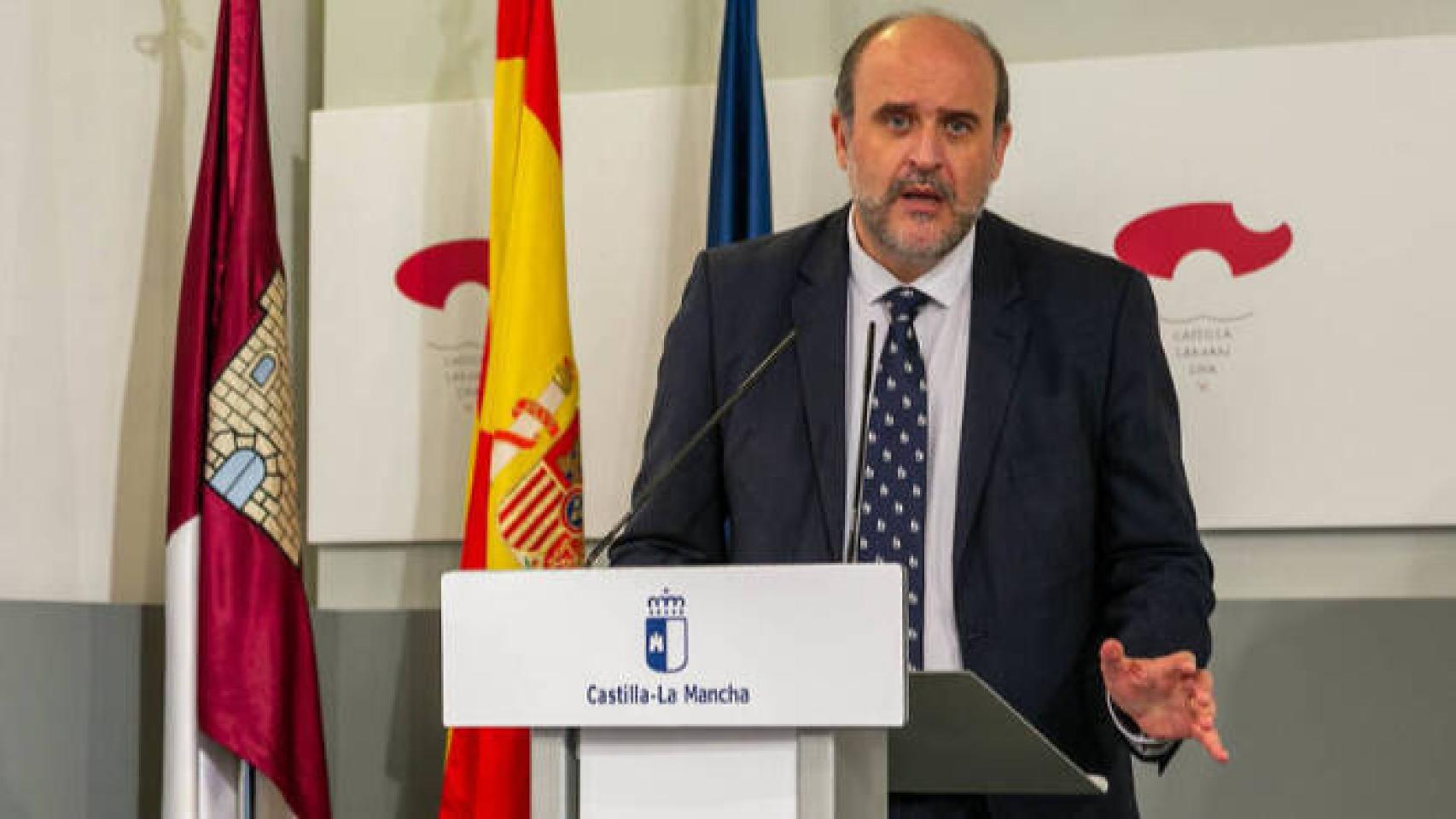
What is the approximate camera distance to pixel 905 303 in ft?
9.18

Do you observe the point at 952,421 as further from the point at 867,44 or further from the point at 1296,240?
the point at 1296,240

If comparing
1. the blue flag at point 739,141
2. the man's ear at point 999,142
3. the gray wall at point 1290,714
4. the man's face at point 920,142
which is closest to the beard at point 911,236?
the man's face at point 920,142

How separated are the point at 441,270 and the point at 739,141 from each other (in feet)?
2.74

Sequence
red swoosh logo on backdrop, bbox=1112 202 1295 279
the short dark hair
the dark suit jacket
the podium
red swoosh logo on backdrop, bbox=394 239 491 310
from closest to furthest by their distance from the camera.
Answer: the podium
the dark suit jacket
the short dark hair
red swoosh logo on backdrop, bbox=1112 202 1295 279
red swoosh logo on backdrop, bbox=394 239 491 310

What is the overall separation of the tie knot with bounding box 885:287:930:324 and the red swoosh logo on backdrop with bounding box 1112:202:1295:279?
136 cm

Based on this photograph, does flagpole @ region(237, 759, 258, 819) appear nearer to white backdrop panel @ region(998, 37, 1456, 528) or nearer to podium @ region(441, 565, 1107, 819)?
white backdrop panel @ region(998, 37, 1456, 528)

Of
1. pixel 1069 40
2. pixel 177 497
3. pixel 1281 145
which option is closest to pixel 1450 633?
pixel 1281 145

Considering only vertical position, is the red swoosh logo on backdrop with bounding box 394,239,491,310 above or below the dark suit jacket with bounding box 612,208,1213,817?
above

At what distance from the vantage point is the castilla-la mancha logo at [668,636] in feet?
5.36

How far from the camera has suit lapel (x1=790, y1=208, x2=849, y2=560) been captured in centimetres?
269

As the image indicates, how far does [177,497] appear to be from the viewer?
147 inches

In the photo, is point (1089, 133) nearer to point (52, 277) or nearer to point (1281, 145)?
point (1281, 145)

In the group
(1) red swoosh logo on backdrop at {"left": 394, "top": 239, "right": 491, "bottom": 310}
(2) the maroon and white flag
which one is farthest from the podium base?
(1) red swoosh logo on backdrop at {"left": 394, "top": 239, "right": 491, "bottom": 310}

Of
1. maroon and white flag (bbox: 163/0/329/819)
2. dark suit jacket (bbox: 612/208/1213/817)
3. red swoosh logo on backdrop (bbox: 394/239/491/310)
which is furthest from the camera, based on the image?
red swoosh logo on backdrop (bbox: 394/239/491/310)
